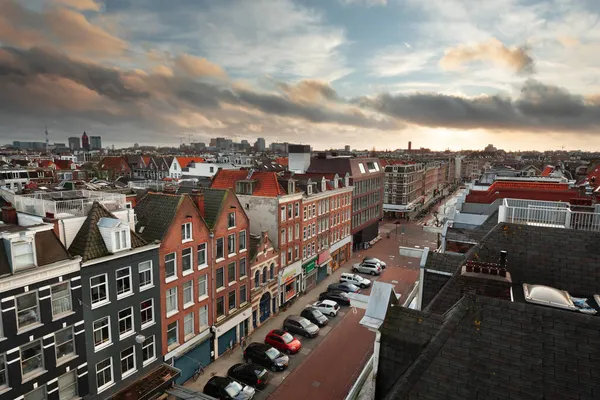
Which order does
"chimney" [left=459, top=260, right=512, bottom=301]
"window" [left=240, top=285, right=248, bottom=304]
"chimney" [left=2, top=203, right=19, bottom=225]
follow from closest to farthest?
"chimney" [left=459, top=260, right=512, bottom=301] < "chimney" [left=2, top=203, right=19, bottom=225] < "window" [left=240, top=285, right=248, bottom=304]

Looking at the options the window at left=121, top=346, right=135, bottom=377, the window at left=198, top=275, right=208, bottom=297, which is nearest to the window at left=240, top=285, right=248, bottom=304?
the window at left=198, top=275, right=208, bottom=297

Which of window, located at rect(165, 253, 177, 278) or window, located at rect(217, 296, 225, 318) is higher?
window, located at rect(165, 253, 177, 278)

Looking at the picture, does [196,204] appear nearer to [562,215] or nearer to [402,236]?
[562,215]

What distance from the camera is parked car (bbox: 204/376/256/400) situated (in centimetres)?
2548

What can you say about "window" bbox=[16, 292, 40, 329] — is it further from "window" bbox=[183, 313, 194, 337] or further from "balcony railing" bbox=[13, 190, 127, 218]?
"window" bbox=[183, 313, 194, 337]

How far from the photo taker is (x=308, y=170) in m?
67.1

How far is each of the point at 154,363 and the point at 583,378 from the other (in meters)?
25.7

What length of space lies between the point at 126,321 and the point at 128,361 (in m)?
2.87

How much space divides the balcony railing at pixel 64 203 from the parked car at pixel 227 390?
15.2 metres

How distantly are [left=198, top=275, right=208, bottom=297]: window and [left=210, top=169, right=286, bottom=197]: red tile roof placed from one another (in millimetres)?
14581

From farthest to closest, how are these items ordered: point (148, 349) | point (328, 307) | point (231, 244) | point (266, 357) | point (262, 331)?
point (328, 307) < point (262, 331) < point (231, 244) < point (266, 357) < point (148, 349)

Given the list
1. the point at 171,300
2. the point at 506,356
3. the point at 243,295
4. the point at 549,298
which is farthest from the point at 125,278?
the point at 549,298

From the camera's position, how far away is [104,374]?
72.0 feet

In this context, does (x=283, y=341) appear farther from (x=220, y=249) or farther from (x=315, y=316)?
(x=220, y=249)
